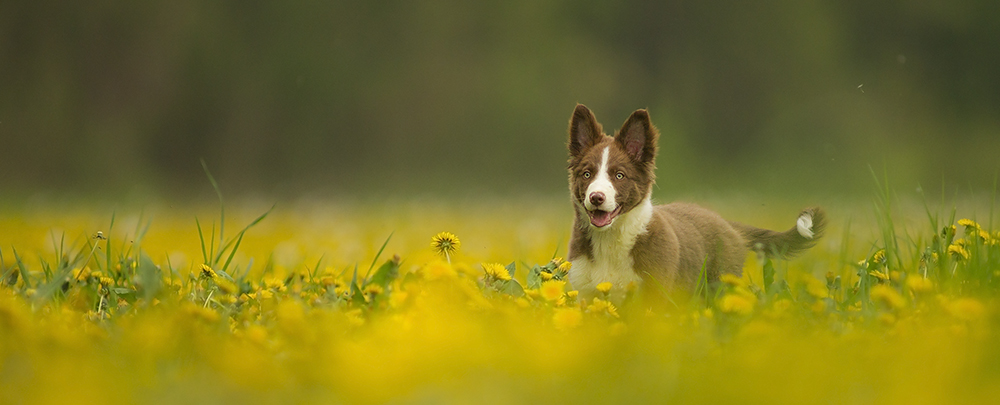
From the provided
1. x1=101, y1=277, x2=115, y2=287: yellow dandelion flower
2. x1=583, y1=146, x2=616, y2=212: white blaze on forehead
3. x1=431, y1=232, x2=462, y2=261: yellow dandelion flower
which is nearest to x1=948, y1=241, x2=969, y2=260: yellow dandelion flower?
x1=583, y1=146, x2=616, y2=212: white blaze on forehead

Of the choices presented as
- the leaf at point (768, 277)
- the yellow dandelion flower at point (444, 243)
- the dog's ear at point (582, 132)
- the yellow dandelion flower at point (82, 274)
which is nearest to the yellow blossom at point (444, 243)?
the yellow dandelion flower at point (444, 243)

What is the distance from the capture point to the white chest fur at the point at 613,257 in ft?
7.51

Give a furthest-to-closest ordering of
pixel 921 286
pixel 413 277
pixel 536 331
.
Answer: pixel 413 277 → pixel 921 286 → pixel 536 331

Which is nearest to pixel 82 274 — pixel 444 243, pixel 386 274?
pixel 386 274

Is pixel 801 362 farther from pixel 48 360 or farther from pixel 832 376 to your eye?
pixel 48 360

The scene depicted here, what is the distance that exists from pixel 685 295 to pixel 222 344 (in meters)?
1.32

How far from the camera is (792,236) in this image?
9.23 feet

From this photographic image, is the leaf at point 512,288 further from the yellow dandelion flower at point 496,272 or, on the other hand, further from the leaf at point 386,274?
the leaf at point 386,274

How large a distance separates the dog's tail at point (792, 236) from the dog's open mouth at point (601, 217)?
2.21ft

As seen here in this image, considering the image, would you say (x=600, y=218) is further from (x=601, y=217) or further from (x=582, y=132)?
(x=582, y=132)

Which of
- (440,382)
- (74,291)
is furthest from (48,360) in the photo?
(74,291)

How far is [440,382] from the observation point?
3.81 ft

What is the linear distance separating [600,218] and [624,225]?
171mm

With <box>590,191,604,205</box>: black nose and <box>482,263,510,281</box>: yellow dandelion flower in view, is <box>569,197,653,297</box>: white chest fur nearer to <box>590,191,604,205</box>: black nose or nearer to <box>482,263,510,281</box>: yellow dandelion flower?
<box>590,191,604,205</box>: black nose
